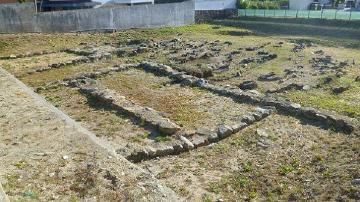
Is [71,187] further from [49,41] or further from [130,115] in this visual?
[49,41]

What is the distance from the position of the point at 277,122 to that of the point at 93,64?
1062 cm

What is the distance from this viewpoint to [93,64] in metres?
18.8

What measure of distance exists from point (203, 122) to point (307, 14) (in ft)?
81.8

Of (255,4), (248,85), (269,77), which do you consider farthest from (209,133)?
(255,4)

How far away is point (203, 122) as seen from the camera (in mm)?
10664

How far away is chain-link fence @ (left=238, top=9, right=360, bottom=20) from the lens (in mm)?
29734

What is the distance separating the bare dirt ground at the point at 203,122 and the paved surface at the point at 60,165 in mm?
32

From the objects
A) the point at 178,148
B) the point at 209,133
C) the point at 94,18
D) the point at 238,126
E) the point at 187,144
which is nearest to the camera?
the point at 178,148

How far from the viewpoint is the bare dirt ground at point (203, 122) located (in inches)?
289

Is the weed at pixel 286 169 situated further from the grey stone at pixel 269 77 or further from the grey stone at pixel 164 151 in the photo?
the grey stone at pixel 269 77

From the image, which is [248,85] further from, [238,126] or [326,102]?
[238,126]

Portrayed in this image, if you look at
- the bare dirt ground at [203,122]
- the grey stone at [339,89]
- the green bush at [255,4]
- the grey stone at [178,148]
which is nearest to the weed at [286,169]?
the bare dirt ground at [203,122]

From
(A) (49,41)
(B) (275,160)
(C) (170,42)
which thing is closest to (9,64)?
(A) (49,41)

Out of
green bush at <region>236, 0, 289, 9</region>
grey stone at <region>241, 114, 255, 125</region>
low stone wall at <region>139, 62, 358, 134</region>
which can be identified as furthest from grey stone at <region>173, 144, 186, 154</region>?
green bush at <region>236, 0, 289, 9</region>
